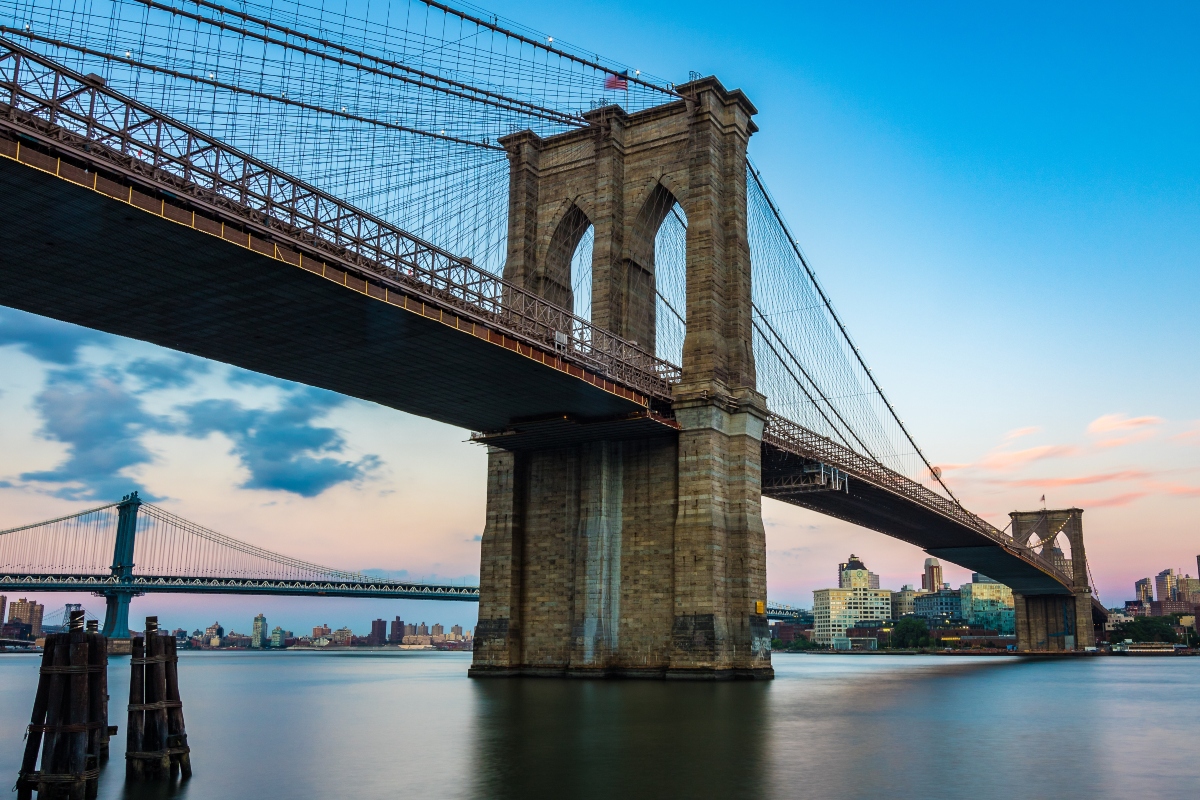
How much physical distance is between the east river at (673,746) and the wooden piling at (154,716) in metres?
0.49

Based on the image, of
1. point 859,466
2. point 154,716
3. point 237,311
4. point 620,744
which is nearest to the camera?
point 154,716

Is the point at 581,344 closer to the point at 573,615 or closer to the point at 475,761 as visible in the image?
the point at 573,615

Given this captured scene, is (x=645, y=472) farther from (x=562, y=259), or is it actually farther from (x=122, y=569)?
(x=122, y=569)

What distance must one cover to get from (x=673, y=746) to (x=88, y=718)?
434 inches

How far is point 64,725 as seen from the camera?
1500cm

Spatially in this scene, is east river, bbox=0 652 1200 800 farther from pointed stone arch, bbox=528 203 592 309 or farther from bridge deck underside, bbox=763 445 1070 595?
bridge deck underside, bbox=763 445 1070 595

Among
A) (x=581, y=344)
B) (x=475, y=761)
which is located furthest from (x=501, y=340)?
(x=475, y=761)

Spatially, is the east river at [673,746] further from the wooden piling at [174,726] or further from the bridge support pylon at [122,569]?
the bridge support pylon at [122,569]

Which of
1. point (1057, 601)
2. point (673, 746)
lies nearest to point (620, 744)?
point (673, 746)

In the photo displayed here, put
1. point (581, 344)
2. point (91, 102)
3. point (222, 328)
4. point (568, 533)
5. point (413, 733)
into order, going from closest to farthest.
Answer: point (413, 733), point (91, 102), point (222, 328), point (581, 344), point (568, 533)

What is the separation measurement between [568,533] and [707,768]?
35087 millimetres

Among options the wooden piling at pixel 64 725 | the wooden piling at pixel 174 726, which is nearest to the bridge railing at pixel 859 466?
the wooden piling at pixel 174 726

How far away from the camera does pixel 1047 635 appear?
422ft

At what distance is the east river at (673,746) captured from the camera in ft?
52.5
